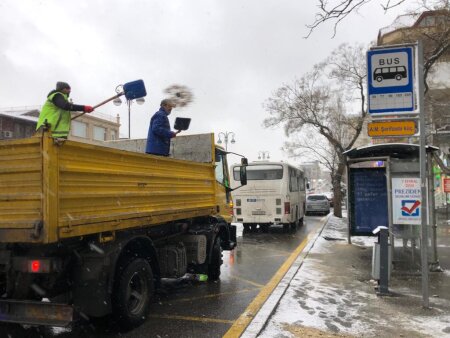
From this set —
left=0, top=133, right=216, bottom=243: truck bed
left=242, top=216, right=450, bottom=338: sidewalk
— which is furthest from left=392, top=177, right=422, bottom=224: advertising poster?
left=0, top=133, right=216, bottom=243: truck bed

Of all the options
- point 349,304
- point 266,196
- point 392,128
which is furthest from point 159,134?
point 266,196

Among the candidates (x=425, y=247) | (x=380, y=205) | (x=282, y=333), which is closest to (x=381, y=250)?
(x=425, y=247)

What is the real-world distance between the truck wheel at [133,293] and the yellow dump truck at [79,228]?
1 cm

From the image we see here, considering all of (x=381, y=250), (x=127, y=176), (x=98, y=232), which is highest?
(x=127, y=176)

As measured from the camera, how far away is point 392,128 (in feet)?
20.6

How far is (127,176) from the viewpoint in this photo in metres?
5.04

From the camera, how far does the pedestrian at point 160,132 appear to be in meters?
6.76

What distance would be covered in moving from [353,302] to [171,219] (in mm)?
2866

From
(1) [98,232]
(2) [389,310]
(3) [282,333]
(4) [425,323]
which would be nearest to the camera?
(1) [98,232]

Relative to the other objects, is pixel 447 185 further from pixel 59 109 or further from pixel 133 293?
pixel 59 109

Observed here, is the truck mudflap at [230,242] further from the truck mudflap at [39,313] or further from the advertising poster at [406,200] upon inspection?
the truck mudflap at [39,313]

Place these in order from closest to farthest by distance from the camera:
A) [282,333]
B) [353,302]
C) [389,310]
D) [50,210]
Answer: [50,210], [282,333], [389,310], [353,302]

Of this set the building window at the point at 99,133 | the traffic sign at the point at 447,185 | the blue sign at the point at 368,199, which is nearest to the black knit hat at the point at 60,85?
the blue sign at the point at 368,199

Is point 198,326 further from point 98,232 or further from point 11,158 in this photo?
point 11,158
